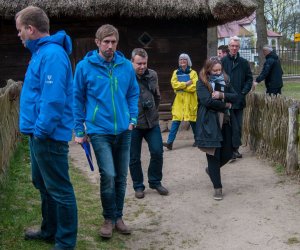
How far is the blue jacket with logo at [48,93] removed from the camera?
349 centimetres

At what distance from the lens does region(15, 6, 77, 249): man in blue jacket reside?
3498 mm

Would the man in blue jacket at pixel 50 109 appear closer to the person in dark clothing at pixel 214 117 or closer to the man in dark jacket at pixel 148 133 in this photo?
the man in dark jacket at pixel 148 133

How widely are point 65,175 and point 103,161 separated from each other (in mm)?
620

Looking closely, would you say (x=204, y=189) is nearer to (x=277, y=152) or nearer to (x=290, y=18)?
(x=277, y=152)

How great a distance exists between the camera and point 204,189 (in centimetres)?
624

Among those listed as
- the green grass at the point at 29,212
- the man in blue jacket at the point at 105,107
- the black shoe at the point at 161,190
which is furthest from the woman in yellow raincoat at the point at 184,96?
the man in blue jacket at the point at 105,107

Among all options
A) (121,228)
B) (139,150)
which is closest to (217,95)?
(139,150)

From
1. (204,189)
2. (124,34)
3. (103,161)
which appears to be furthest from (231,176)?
(124,34)

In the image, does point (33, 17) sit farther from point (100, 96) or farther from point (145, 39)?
point (145, 39)

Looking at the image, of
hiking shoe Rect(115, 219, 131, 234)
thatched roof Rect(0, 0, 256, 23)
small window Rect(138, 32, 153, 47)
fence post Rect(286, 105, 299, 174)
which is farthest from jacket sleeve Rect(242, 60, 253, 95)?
small window Rect(138, 32, 153, 47)

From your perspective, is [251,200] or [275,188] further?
[275,188]

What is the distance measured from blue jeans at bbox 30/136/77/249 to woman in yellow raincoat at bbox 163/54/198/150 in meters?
4.98

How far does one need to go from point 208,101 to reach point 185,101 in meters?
3.24

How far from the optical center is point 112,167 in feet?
14.2
